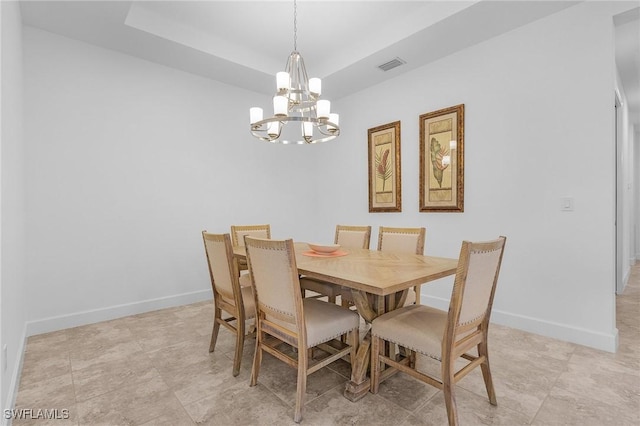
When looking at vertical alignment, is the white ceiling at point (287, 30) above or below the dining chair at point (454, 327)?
above

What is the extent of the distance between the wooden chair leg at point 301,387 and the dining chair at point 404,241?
1.10m

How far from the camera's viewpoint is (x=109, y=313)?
3.14m

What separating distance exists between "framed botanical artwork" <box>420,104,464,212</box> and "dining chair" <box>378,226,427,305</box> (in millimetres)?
937

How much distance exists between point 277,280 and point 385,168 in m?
2.75

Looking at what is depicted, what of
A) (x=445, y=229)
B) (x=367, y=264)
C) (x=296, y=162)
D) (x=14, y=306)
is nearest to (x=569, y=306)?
(x=445, y=229)

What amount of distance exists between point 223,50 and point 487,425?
3.94 meters

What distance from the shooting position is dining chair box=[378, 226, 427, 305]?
8.41ft

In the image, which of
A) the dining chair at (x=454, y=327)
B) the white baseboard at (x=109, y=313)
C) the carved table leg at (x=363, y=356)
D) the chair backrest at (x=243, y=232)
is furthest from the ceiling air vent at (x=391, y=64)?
the white baseboard at (x=109, y=313)

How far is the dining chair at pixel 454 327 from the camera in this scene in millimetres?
1422

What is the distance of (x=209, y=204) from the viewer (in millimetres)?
3922

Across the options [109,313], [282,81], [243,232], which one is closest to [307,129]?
[282,81]

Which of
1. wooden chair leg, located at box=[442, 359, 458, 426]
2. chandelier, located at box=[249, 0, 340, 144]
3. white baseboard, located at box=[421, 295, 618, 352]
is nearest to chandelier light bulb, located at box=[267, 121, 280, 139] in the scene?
chandelier, located at box=[249, 0, 340, 144]

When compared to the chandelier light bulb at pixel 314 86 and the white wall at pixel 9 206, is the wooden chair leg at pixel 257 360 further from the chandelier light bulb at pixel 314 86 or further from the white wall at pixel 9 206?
the chandelier light bulb at pixel 314 86

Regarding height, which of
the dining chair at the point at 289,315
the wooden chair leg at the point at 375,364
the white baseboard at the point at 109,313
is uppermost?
the dining chair at the point at 289,315
